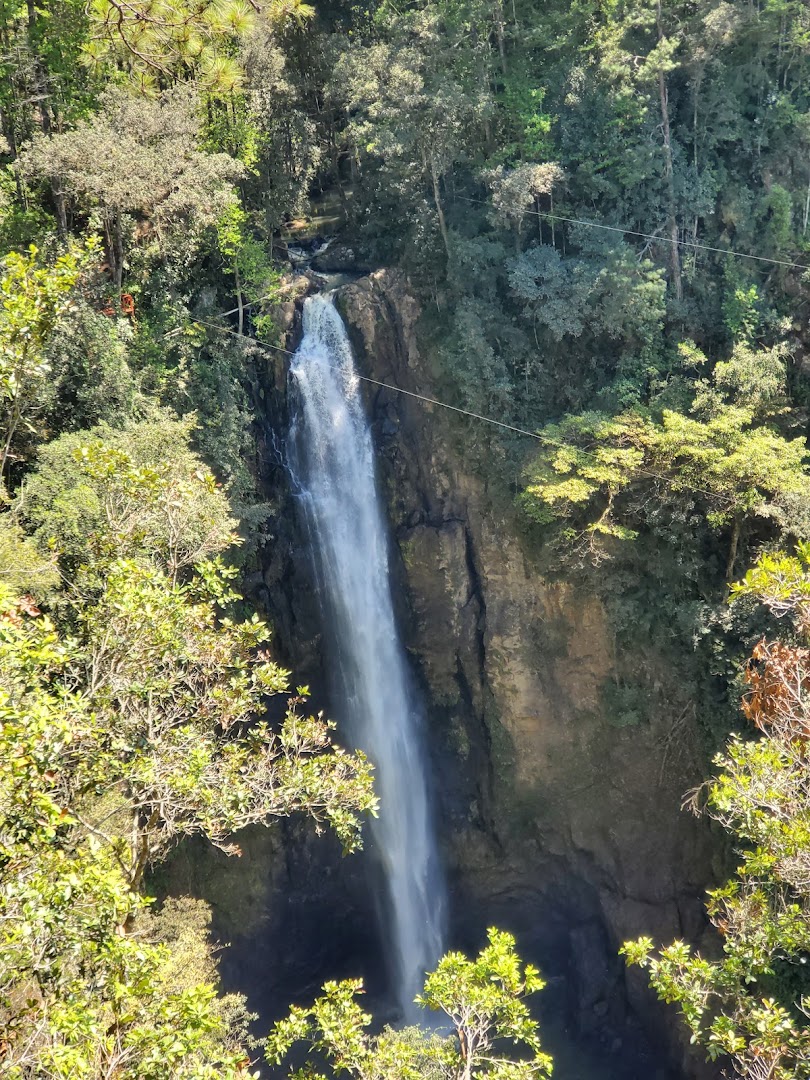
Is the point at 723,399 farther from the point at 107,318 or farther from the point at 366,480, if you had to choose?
the point at 107,318

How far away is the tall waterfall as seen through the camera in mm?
16656

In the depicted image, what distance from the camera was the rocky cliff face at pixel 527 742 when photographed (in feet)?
51.7

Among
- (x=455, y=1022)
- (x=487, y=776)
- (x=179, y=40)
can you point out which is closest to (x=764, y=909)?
(x=455, y=1022)

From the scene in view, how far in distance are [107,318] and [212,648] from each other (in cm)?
741

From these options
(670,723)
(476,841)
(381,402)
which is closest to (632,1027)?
(476,841)

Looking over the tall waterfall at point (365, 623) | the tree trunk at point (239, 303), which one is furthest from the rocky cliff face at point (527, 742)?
the tree trunk at point (239, 303)

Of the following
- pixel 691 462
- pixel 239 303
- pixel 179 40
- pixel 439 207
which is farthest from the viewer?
pixel 439 207

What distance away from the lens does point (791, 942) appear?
23.8 ft

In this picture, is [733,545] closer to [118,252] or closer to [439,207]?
[439,207]

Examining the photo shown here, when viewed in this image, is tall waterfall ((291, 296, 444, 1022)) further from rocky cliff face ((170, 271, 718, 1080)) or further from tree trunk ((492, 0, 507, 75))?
tree trunk ((492, 0, 507, 75))

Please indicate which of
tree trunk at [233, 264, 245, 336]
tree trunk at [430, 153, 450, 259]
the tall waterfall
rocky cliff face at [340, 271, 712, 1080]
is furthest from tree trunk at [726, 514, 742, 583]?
A: tree trunk at [233, 264, 245, 336]

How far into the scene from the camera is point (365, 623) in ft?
56.3

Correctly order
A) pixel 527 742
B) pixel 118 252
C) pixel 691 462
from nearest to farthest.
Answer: pixel 691 462
pixel 118 252
pixel 527 742

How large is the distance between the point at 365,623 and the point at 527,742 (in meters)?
4.11
